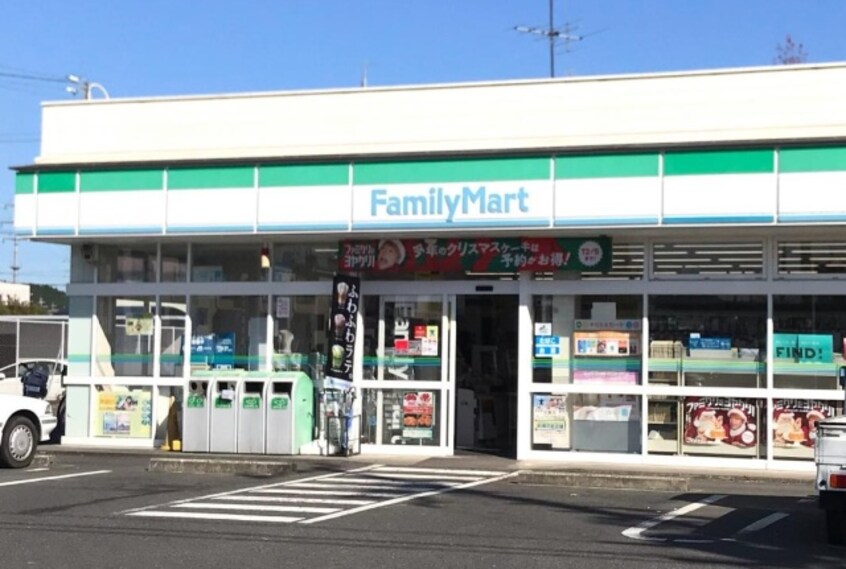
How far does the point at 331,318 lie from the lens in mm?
17859

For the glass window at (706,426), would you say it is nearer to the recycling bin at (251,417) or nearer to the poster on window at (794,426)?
the poster on window at (794,426)

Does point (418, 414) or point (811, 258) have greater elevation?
point (811, 258)

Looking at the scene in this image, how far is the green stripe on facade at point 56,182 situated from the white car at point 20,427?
3849mm

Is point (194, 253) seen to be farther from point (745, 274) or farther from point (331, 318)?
point (745, 274)

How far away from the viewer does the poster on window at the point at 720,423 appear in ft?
54.4

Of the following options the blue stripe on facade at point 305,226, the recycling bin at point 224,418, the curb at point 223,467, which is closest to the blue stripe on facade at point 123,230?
the blue stripe on facade at point 305,226

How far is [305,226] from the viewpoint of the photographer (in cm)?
1741

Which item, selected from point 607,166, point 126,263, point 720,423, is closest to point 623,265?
point 607,166

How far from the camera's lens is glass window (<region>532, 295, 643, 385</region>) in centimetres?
1717

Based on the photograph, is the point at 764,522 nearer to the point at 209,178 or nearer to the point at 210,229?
the point at 210,229

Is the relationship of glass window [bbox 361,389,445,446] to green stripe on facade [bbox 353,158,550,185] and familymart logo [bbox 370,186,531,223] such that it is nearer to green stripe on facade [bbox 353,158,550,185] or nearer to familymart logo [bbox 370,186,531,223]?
familymart logo [bbox 370,186,531,223]

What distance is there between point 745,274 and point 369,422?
6547 millimetres

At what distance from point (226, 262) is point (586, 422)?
6.82 metres

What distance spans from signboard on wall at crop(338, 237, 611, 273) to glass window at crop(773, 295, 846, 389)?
2762 mm
